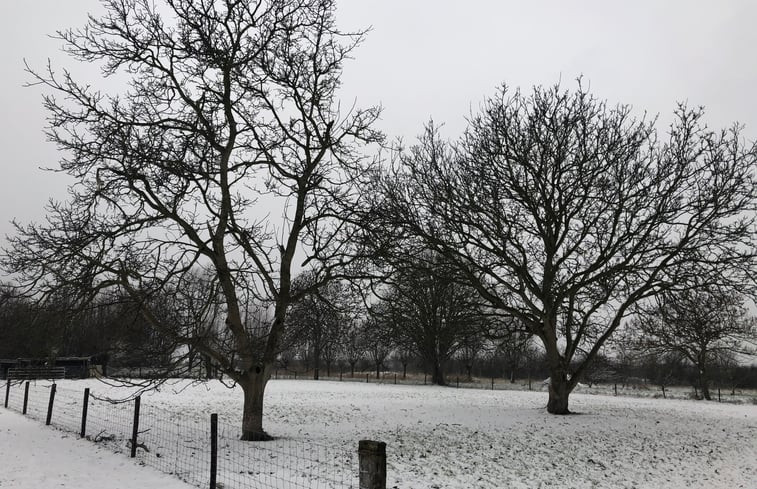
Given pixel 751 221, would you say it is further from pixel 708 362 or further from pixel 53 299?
pixel 708 362

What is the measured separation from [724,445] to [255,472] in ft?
37.5

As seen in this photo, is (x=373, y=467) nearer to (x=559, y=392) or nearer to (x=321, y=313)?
(x=321, y=313)

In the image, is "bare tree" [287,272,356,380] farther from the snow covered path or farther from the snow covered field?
the snow covered path

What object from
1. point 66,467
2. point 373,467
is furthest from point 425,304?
point 373,467

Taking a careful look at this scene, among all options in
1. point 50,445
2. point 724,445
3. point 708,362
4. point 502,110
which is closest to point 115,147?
point 50,445

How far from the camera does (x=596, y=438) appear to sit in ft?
41.3

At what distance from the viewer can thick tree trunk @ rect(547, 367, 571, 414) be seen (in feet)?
56.5

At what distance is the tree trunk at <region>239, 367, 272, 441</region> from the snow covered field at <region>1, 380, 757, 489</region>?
617 mm

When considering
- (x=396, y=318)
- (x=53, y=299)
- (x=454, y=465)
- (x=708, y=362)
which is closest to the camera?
(x=454, y=465)

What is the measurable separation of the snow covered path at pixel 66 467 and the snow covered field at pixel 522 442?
1989 millimetres

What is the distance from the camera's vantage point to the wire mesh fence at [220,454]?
25.7 feet

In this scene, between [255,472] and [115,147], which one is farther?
[115,147]

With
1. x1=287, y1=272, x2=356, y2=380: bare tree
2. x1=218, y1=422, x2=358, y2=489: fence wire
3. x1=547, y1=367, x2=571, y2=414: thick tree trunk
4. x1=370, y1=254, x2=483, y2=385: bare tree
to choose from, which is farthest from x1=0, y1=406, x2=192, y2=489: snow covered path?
x1=547, y1=367, x2=571, y2=414: thick tree trunk

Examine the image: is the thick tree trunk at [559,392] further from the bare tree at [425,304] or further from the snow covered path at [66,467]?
the snow covered path at [66,467]
